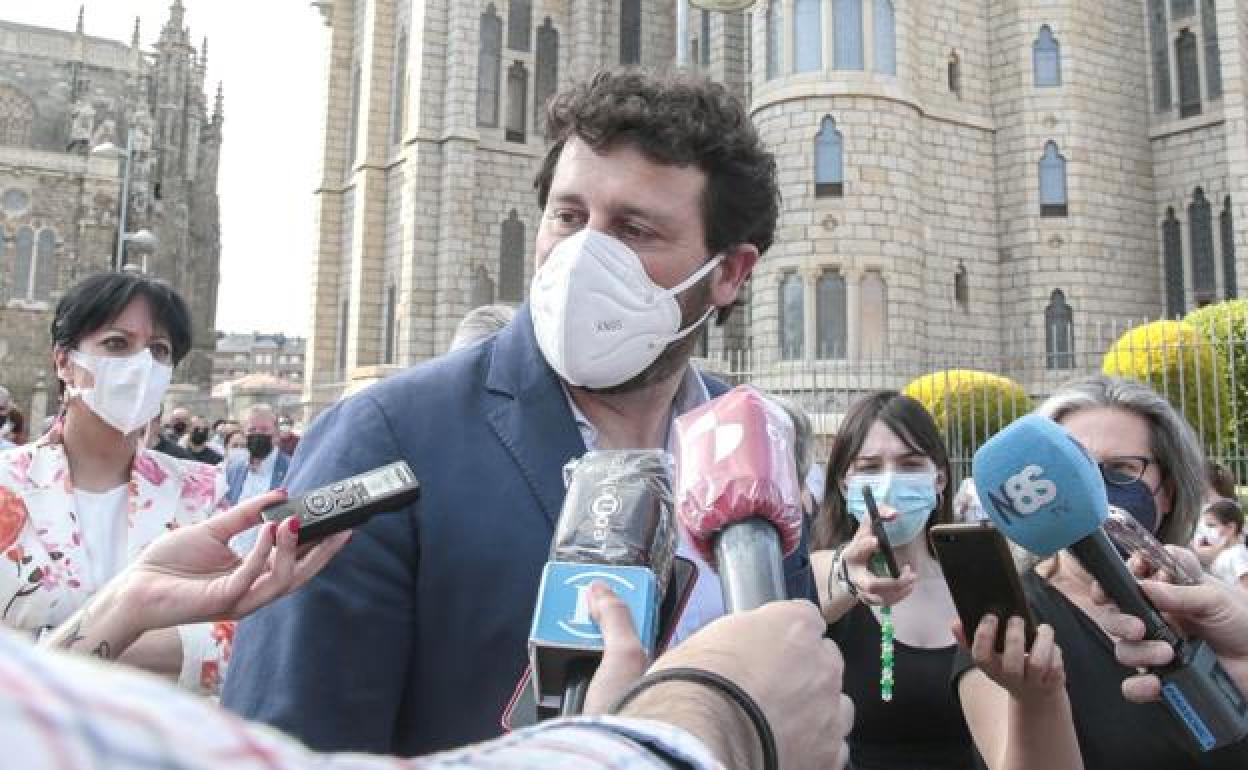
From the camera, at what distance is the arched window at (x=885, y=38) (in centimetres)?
1658

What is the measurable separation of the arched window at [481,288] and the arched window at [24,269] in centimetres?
2124

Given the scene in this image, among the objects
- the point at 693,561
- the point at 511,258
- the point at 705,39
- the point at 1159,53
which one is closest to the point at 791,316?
the point at 511,258

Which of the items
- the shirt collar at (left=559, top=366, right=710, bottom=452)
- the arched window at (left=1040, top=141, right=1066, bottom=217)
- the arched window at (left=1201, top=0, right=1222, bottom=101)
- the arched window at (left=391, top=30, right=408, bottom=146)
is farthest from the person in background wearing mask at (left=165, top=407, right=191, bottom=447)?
the arched window at (left=1201, top=0, right=1222, bottom=101)

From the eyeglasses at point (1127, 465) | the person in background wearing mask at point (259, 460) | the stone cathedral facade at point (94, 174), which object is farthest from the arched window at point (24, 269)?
the eyeglasses at point (1127, 465)

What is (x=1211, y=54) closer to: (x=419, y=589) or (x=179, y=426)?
(x=179, y=426)

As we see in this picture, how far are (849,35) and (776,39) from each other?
125 cm

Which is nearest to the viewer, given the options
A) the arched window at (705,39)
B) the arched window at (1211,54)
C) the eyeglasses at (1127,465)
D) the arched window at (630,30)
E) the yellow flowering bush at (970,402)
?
the eyeglasses at (1127,465)

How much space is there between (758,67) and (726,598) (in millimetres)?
17260

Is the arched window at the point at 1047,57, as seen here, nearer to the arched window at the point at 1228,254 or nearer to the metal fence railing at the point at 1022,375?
the arched window at the point at 1228,254

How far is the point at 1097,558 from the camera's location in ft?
5.11

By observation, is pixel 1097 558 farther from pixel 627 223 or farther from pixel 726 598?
pixel 627 223

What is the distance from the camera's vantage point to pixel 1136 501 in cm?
221

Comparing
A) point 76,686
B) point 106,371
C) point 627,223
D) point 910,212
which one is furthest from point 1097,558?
point 910,212

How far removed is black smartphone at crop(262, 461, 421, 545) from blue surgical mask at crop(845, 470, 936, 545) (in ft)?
7.25
